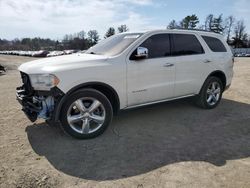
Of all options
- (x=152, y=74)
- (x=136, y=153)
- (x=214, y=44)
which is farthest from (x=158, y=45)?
(x=136, y=153)

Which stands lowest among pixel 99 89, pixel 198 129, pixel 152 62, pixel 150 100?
pixel 198 129

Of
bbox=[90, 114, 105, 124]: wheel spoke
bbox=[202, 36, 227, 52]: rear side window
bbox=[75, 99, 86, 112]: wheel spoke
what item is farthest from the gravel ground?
bbox=[202, 36, 227, 52]: rear side window

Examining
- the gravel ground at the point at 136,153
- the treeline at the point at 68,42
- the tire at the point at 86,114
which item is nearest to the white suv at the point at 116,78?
the tire at the point at 86,114

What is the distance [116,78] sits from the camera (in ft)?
15.0

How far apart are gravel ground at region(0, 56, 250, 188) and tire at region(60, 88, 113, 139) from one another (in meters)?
0.18

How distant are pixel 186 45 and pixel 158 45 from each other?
0.87 metres

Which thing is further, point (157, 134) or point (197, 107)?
point (197, 107)

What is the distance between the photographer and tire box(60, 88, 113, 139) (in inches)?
167

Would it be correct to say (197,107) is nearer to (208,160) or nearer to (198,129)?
(198,129)

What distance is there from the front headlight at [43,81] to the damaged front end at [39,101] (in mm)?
70

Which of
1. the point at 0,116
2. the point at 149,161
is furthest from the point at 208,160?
the point at 0,116

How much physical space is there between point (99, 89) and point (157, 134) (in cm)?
138

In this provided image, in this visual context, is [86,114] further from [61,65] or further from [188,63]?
[188,63]

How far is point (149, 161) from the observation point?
Answer: 370 centimetres
